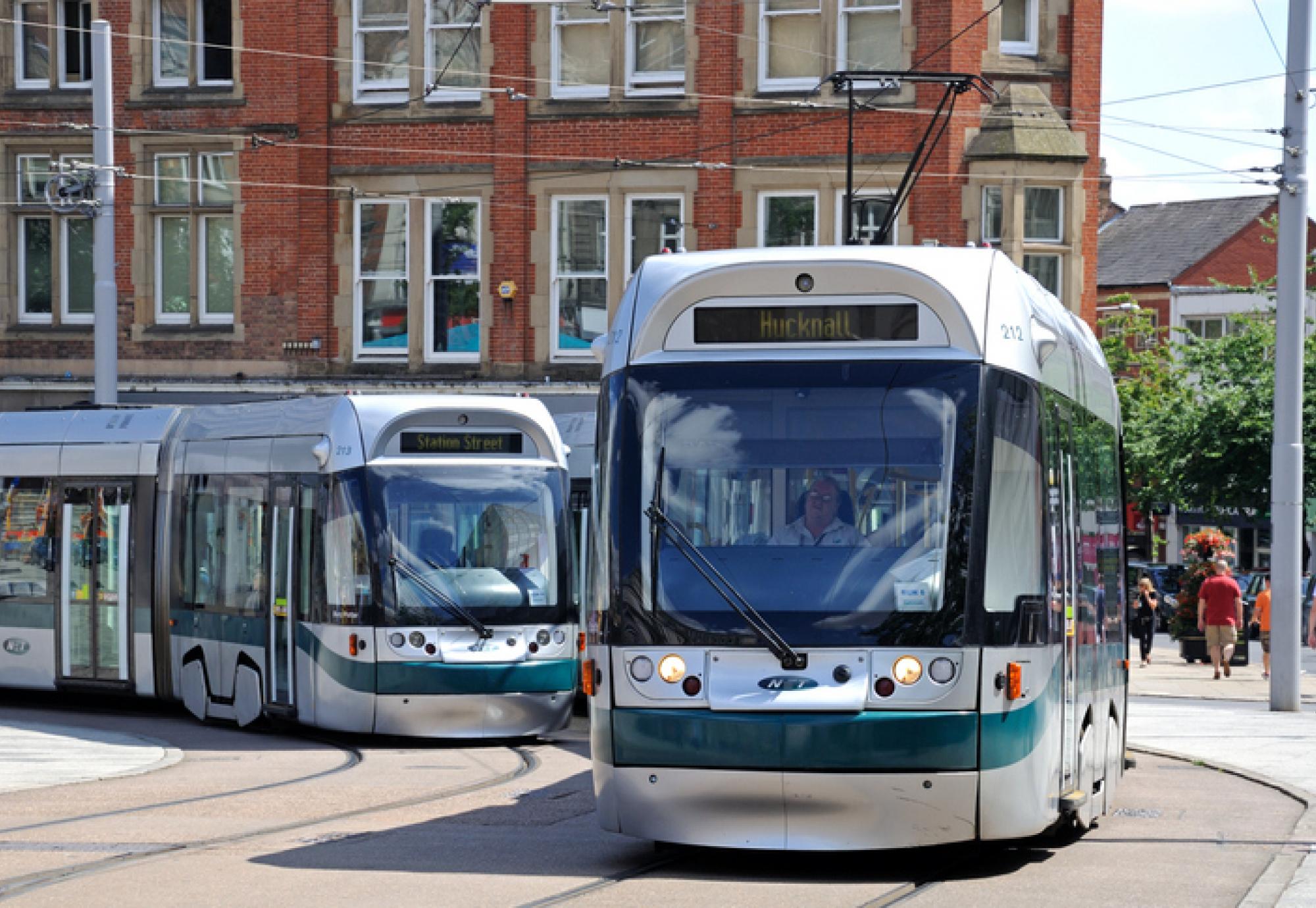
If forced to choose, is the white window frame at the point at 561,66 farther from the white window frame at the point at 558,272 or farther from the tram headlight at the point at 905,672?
the tram headlight at the point at 905,672

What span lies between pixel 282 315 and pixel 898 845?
2493cm

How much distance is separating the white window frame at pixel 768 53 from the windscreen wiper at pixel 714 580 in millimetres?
22035

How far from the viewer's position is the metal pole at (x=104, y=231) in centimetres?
2562

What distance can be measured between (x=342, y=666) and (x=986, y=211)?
16356 mm

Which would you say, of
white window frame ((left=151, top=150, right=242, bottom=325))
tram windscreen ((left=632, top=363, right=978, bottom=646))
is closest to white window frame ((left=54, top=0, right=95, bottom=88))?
white window frame ((left=151, top=150, right=242, bottom=325))

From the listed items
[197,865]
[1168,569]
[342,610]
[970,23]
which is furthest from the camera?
[1168,569]

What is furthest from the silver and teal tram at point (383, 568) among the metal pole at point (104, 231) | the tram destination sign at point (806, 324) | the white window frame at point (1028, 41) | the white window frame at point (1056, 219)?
the white window frame at point (1028, 41)

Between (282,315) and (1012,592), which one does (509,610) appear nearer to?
(1012,592)

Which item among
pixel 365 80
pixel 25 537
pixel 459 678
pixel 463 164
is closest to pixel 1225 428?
pixel 463 164

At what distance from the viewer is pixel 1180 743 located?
1870cm

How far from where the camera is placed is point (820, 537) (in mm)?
9781

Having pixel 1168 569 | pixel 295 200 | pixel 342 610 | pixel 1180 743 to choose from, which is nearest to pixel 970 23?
pixel 295 200

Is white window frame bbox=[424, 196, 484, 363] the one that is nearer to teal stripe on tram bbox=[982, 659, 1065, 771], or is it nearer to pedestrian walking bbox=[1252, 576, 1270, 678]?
pedestrian walking bbox=[1252, 576, 1270, 678]

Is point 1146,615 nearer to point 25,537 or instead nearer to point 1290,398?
point 1290,398
